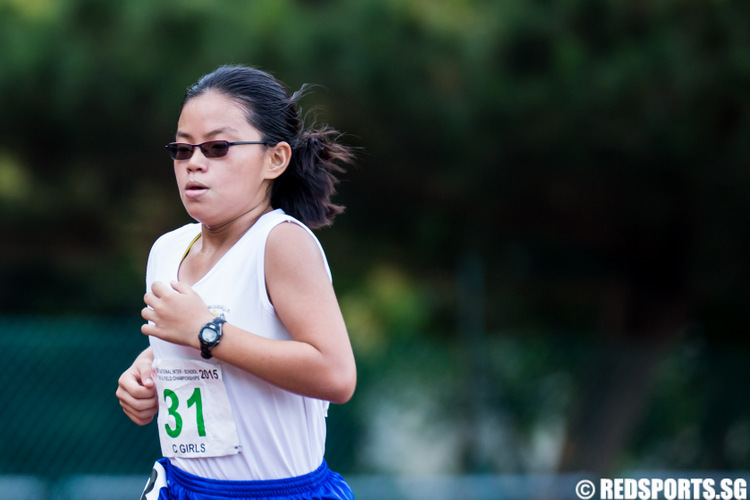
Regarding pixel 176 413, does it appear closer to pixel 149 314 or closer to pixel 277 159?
pixel 149 314

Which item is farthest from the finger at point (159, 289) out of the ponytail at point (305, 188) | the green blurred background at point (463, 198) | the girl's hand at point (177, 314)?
the green blurred background at point (463, 198)

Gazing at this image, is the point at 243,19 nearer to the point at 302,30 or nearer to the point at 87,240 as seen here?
the point at 302,30

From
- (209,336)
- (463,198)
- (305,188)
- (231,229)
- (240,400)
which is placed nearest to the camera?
(209,336)

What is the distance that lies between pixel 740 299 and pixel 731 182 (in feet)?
7.62

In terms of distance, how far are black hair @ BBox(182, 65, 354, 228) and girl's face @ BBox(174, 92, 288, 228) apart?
0.11 ft

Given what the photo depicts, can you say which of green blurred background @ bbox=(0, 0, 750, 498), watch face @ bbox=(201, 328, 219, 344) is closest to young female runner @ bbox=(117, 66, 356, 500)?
watch face @ bbox=(201, 328, 219, 344)

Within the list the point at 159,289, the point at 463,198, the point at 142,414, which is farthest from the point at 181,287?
the point at 463,198

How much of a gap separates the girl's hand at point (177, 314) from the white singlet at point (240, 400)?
0.17 feet

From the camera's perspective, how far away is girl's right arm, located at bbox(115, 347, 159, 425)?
1.98m

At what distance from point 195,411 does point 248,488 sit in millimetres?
200

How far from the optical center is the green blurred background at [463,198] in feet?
18.7

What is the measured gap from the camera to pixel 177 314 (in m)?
1.78

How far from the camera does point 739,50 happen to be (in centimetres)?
557

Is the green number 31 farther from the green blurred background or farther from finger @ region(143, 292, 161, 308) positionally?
the green blurred background
